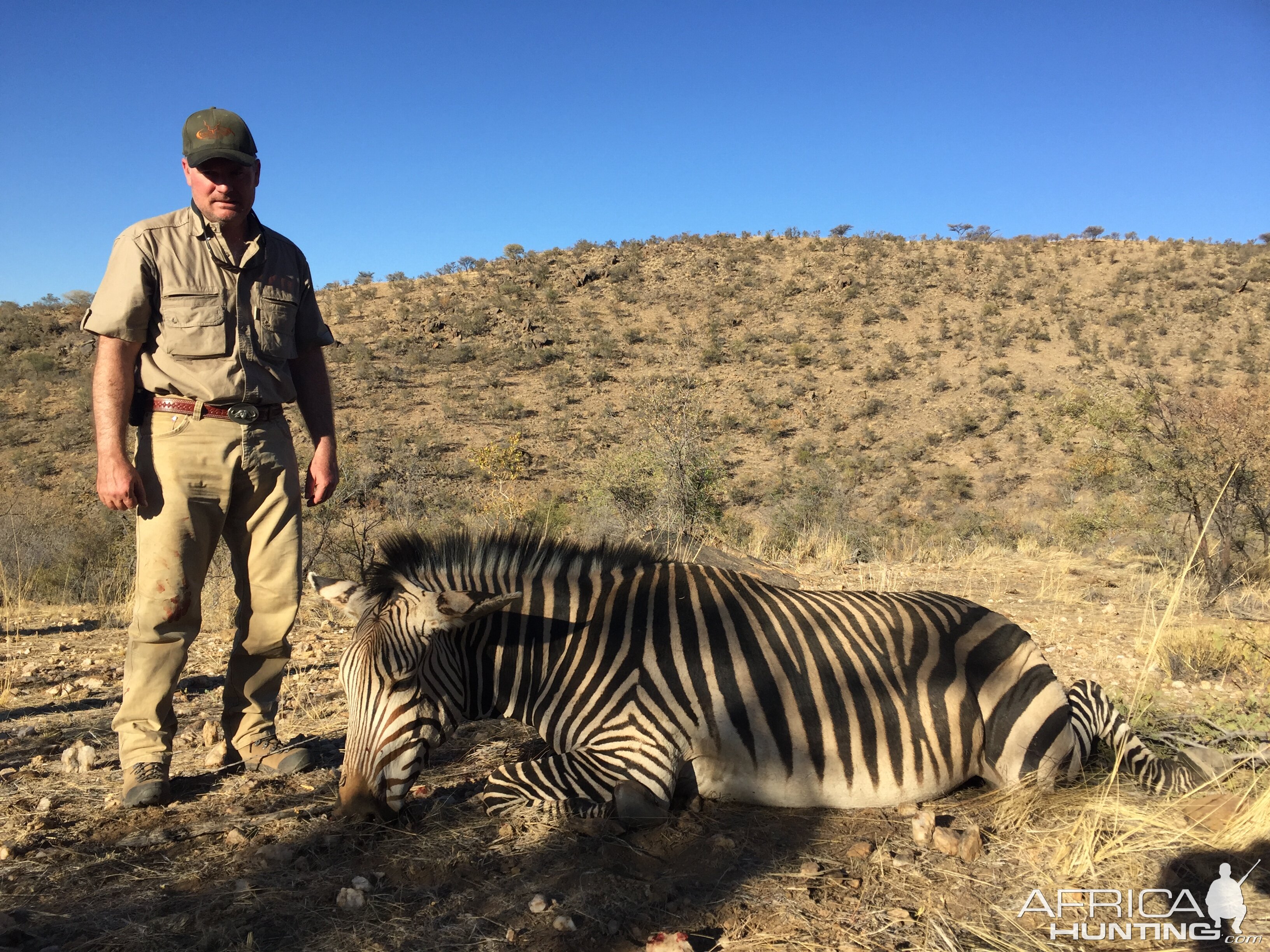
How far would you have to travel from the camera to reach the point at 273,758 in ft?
12.6

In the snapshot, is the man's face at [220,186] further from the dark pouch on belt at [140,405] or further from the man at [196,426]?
the dark pouch on belt at [140,405]

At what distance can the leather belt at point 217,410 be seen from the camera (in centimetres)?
356

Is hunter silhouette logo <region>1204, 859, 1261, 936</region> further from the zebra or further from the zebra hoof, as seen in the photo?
the zebra hoof

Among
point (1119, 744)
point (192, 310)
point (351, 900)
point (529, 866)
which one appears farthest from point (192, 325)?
point (1119, 744)

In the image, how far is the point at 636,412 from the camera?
83.3ft

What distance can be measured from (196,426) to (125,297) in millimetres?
619

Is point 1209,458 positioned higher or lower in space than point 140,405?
Result: lower

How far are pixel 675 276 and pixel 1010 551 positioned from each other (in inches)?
1102

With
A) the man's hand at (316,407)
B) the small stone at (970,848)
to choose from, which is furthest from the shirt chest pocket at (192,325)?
the small stone at (970,848)

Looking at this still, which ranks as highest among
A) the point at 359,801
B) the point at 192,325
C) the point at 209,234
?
the point at 209,234

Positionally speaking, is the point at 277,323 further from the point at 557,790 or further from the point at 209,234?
the point at 557,790

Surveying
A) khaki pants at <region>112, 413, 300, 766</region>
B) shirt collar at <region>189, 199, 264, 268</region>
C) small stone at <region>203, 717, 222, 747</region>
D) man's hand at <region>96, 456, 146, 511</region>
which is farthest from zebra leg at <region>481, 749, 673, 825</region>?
shirt collar at <region>189, 199, 264, 268</region>

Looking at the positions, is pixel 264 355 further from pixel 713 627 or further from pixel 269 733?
pixel 713 627

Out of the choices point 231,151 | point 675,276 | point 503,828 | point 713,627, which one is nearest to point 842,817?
point 713,627
